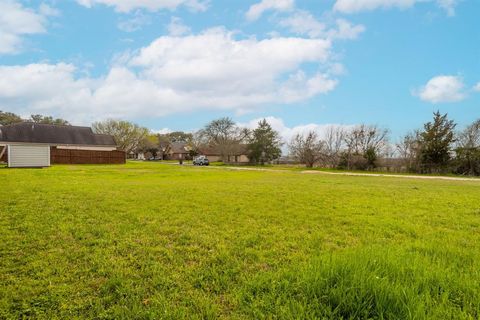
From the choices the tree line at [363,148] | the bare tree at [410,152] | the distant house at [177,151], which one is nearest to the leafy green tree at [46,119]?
the tree line at [363,148]

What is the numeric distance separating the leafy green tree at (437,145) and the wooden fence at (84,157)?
3508cm

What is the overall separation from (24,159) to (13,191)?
16.2 metres

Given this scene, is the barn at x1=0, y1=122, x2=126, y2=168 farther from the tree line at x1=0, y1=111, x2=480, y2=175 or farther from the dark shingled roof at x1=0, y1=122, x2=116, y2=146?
the tree line at x1=0, y1=111, x2=480, y2=175

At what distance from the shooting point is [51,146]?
3120 cm

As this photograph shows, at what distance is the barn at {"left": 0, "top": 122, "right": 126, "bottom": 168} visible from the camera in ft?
67.3

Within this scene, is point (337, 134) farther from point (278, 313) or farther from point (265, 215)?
point (278, 313)

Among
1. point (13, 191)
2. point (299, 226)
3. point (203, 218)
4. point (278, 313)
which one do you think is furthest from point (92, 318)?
point (13, 191)

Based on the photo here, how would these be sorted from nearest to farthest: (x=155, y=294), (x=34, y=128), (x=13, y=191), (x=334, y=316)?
(x=334, y=316), (x=155, y=294), (x=13, y=191), (x=34, y=128)

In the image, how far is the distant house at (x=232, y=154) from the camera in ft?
173

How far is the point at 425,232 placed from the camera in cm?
439

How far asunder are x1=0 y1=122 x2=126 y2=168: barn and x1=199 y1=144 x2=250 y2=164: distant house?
69.3 ft

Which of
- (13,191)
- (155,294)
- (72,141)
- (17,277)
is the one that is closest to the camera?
(155,294)

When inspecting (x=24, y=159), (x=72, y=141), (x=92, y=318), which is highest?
(x=72, y=141)

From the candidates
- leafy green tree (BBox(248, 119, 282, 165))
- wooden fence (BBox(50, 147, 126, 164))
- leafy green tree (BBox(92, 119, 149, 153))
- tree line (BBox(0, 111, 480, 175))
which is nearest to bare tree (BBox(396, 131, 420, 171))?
tree line (BBox(0, 111, 480, 175))
